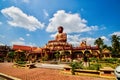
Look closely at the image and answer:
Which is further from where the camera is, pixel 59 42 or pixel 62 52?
pixel 59 42

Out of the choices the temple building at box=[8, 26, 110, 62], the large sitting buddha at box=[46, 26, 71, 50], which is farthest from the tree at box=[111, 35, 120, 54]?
the large sitting buddha at box=[46, 26, 71, 50]

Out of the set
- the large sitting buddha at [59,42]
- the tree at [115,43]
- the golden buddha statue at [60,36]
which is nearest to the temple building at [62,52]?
the large sitting buddha at [59,42]

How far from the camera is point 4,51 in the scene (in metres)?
65.9

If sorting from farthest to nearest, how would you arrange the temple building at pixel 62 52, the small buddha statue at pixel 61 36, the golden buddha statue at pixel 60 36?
1. the small buddha statue at pixel 61 36
2. the golden buddha statue at pixel 60 36
3. the temple building at pixel 62 52

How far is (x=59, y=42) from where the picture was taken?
60.0 m

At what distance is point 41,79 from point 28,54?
163 ft

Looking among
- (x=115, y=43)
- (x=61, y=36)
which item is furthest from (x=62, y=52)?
(x=115, y=43)

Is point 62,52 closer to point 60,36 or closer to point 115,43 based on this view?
point 60,36

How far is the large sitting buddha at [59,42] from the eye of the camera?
56.2 meters

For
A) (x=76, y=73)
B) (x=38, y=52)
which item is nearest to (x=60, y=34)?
(x=38, y=52)

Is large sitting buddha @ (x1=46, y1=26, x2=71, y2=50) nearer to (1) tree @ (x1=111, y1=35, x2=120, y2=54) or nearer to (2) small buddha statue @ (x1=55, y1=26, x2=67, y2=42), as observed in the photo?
(2) small buddha statue @ (x1=55, y1=26, x2=67, y2=42)

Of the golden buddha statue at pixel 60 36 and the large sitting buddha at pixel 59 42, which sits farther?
the golden buddha statue at pixel 60 36

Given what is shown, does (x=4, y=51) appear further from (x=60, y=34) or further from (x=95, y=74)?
(x=95, y=74)

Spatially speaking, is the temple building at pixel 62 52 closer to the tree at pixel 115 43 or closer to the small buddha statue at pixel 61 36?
the small buddha statue at pixel 61 36
